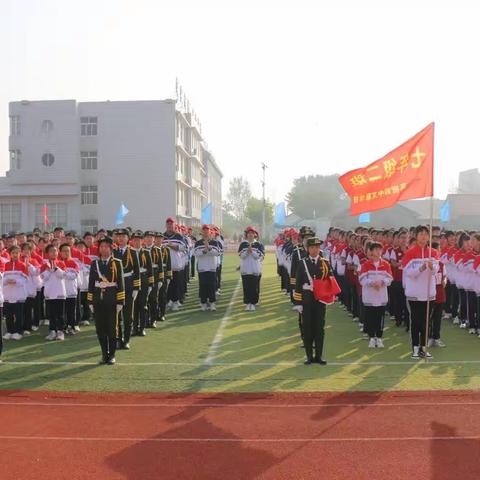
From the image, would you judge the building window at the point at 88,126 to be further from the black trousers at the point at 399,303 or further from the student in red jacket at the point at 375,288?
the student in red jacket at the point at 375,288

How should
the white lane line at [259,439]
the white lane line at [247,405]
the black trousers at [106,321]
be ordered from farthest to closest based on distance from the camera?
the black trousers at [106,321], the white lane line at [247,405], the white lane line at [259,439]

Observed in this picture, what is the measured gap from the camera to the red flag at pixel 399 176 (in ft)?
28.5

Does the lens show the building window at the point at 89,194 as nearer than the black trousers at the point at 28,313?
No

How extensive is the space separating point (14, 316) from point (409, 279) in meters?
7.16

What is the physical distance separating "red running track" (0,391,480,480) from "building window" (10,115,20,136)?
4546cm

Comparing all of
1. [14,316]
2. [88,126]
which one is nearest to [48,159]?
[88,126]

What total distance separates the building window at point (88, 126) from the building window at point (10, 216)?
818cm

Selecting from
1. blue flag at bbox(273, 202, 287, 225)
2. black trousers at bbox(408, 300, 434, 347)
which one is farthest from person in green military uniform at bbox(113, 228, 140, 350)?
blue flag at bbox(273, 202, 287, 225)

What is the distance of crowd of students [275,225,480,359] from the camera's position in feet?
30.5

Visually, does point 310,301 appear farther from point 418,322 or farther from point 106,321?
point 106,321

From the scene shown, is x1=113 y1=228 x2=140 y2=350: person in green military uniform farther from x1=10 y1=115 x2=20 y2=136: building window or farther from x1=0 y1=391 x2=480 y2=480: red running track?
x1=10 y1=115 x2=20 y2=136: building window

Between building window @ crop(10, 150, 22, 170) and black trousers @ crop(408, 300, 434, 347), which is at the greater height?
building window @ crop(10, 150, 22, 170)

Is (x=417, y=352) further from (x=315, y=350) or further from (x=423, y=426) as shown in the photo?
(x=423, y=426)

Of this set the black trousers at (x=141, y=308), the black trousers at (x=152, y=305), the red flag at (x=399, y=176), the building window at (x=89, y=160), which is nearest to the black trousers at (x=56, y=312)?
the black trousers at (x=141, y=308)
